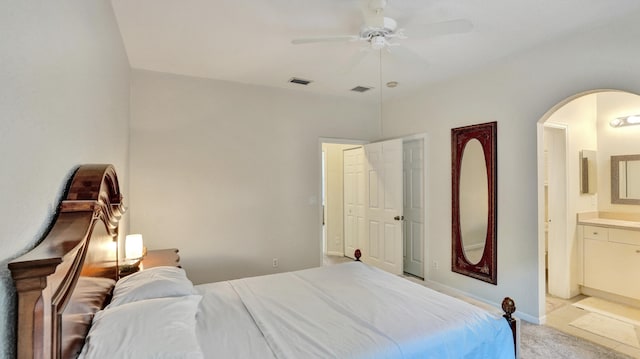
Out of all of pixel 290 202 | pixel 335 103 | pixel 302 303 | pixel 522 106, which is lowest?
pixel 302 303

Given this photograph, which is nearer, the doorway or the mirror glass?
the mirror glass

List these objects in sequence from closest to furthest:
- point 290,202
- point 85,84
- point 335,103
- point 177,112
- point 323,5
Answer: point 85,84, point 323,5, point 177,112, point 290,202, point 335,103

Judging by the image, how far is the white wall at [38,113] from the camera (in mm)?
745

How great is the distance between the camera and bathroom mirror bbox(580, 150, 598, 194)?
3.91 m

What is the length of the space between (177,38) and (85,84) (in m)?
1.60

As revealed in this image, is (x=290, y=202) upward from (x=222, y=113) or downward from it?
downward

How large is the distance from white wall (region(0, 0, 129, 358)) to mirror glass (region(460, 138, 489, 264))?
3649 mm

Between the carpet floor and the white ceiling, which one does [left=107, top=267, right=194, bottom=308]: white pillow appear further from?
the carpet floor

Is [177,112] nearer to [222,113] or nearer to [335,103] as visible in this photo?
[222,113]

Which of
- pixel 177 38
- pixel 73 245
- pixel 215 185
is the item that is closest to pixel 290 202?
pixel 215 185

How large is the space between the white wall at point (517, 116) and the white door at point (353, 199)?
1.47 metres

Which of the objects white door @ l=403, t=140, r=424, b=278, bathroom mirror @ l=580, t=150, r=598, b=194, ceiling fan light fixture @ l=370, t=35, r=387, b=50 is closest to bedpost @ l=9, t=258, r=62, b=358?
ceiling fan light fixture @ l=370, t=35, r=387, b=50

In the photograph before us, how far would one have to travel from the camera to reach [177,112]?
3.78 m

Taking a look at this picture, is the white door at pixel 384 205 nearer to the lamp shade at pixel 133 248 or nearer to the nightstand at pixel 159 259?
the nightstand at pixel 159 259
